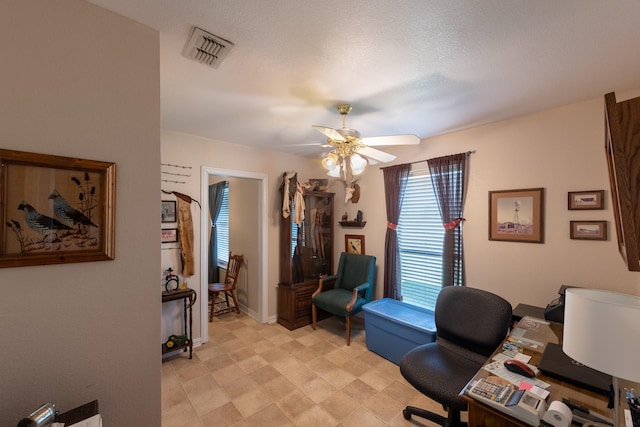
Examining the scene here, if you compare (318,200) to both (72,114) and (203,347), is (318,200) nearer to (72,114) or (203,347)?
(203,347)

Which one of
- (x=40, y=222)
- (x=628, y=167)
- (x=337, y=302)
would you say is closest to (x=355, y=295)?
(x=337, y=302)

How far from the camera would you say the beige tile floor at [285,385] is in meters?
1.97

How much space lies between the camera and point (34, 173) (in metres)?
1.01

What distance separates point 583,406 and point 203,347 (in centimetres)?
333

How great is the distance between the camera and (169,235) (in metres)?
Result: 2.91

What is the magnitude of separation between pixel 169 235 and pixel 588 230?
13.4ft

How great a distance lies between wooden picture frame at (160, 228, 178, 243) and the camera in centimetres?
286

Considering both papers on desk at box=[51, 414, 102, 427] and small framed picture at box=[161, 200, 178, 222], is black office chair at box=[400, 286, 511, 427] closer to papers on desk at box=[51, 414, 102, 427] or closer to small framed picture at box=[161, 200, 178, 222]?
papers on desk at box=[51, 414, 102, 427]

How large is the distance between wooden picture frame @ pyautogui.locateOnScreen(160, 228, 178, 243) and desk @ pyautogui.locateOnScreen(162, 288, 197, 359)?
0.58 metres

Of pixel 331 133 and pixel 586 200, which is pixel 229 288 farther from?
pixel 586 200

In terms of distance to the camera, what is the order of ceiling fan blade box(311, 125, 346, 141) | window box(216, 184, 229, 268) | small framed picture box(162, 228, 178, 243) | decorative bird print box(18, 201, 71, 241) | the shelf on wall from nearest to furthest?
1. decorative bird print box(18, 201, 71, 241)
2. ceiling fan blade box(311, 125, 346, 141)
3. small framed picture box(162, 228, 178, 243)
4. the shelf on wall
5. window box(216, 184, 229, 268)

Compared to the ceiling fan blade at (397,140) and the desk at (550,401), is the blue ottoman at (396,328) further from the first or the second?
the ceiling fan blade at (397,140)

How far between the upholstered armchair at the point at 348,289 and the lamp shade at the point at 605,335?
2.36 metres

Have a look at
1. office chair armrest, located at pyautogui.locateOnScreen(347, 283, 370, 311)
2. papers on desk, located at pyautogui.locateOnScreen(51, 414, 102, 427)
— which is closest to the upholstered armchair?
office chair armrest, located at pyautogui.locateOnScreen(347, 283, 370, 311)
